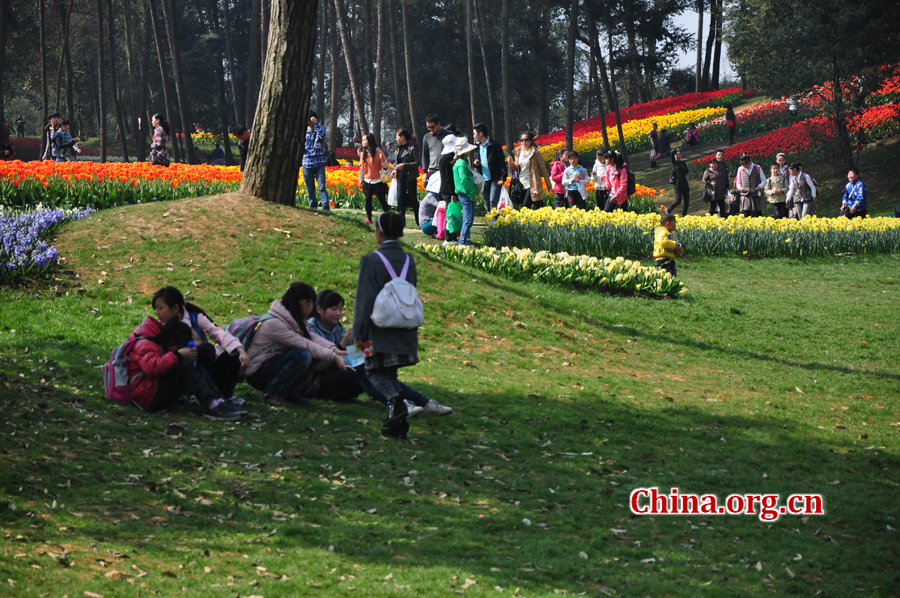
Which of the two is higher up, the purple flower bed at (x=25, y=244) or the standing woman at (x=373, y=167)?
the standing woman at (x=373, y=167)

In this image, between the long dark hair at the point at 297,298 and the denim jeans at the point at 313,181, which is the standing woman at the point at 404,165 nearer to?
the denim jeans at the point at 313,181

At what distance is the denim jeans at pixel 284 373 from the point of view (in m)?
6.62

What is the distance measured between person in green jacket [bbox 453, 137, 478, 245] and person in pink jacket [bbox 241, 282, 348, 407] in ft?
23.4

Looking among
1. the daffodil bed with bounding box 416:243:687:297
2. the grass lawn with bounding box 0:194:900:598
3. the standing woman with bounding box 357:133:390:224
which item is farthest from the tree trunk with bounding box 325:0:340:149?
the grass lawn with bounding box 0:194:900:598

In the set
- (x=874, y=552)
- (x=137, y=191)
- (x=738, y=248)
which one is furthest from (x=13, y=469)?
(x=738, y=248)

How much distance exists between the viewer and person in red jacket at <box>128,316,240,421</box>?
5.98 metres

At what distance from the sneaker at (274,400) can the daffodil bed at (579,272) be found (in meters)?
6.00

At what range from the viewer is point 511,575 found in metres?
4.11

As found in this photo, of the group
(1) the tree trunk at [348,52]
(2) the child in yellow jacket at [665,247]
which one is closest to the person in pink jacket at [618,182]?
(2) the child in yellow jacket at [665,247]

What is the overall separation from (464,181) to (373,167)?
260cm

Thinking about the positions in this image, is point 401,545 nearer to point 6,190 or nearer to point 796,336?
point 796,336

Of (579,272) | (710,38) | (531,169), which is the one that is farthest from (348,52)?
(710,38)

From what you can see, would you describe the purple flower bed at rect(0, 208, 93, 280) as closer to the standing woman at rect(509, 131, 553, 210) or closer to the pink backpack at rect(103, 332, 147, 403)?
the pink backpack at rect(103, 332, 147, 403)

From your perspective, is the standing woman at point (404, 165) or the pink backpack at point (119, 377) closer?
the pink backpack at point (119, 377)
